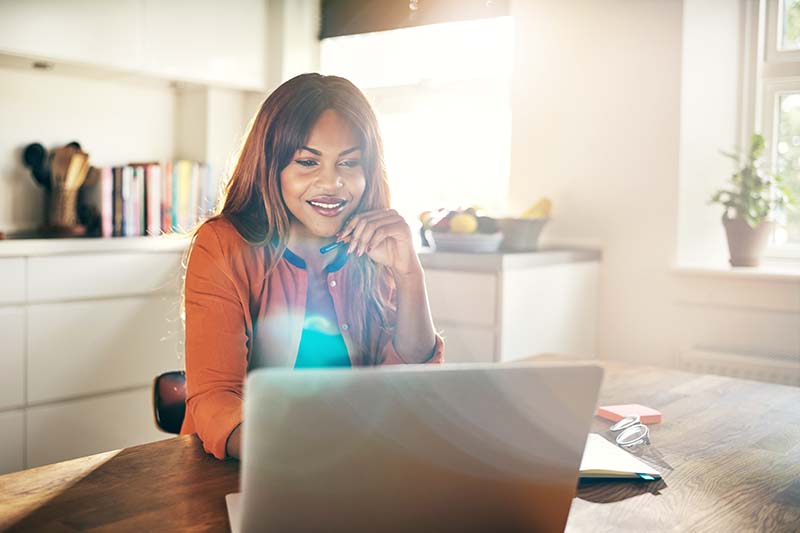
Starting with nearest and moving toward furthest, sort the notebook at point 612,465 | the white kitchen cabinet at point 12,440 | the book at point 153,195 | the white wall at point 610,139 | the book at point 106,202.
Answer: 1. the notebook at point 612,465
2. the white kitchen cabinet at point 12,440
3. the white wall at point 610,139
4. the book at point 106,202
5. the book at point 153,195

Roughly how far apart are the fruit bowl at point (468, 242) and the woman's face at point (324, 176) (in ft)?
4.54

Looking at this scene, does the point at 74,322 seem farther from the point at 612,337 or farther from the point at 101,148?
the point at 612,337

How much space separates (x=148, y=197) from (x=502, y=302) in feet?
5.67

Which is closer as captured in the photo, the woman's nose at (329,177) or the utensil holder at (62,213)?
the woman's nose at (329,177)

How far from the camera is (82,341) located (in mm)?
3012

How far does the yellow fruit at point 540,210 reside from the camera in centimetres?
310

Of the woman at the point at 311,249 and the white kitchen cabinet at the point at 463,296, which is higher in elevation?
the woman at the point at 311,249

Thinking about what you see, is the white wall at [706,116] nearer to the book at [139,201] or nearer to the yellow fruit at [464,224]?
the yellow fruit at [464,224]

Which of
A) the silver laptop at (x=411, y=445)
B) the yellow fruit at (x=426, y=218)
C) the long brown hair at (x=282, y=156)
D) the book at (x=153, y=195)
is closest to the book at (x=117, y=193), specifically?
the book at (x=153, y=195)

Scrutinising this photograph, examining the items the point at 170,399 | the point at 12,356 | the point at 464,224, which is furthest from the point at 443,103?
the point at 170,399

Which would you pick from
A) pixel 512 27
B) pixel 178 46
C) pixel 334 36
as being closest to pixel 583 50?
pixel 512 27

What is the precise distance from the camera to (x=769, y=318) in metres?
2.83

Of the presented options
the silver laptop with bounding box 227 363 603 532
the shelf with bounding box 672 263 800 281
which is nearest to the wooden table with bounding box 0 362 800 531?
the silver laptop with bounding box 227 363 603 532

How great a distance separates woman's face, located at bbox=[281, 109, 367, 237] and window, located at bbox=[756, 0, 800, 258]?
2.19 metres
